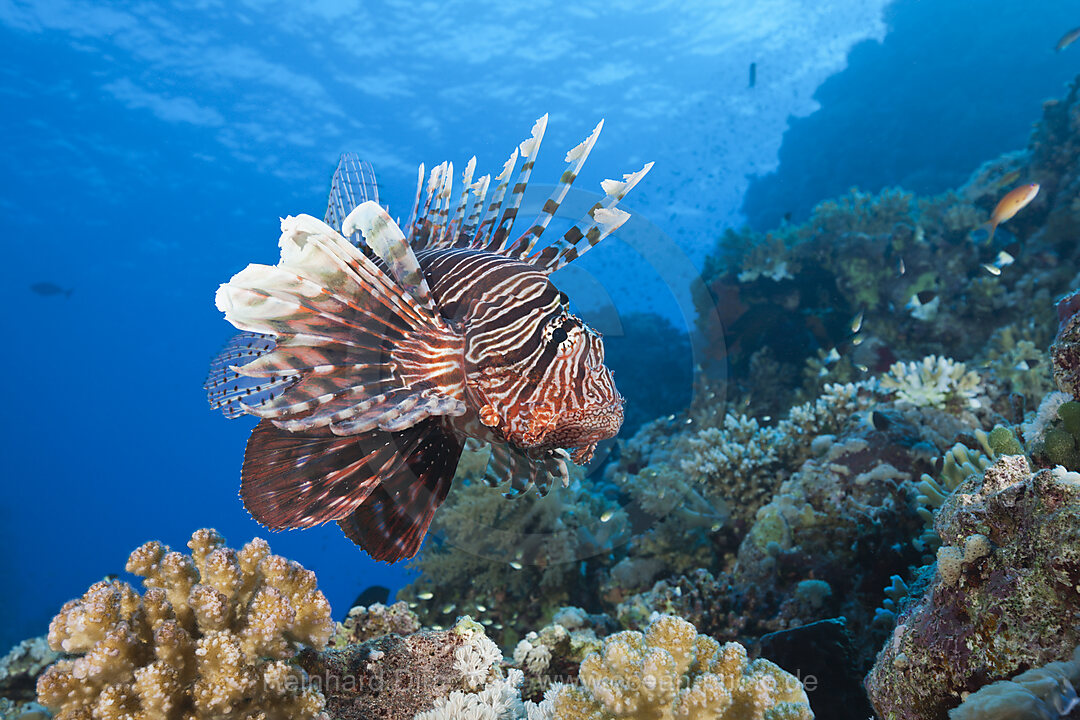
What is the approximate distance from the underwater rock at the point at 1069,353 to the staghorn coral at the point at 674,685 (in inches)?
78.8

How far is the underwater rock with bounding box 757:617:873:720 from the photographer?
270cm

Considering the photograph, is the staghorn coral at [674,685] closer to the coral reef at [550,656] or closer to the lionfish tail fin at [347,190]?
the coral reef at [550,656]

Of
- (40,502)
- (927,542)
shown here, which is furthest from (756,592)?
(40,502)

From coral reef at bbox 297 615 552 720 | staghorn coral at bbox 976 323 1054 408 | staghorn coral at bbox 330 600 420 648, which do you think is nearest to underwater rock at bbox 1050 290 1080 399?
coral reef at bbox 297 615 552 720

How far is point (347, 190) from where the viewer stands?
3928mm

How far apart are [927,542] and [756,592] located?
157 centimetres

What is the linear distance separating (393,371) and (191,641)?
127 centimetres

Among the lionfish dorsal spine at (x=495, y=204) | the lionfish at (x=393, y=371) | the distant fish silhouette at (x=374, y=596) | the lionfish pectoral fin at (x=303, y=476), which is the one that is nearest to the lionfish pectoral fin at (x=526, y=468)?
the lionfish at (x=393, y=371)

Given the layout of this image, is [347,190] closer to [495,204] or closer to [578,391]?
[495,204]

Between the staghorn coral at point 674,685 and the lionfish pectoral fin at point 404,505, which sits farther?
the lionfish pectoral fin at point 404,505

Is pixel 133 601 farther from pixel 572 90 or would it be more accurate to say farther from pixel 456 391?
pixel 572 90

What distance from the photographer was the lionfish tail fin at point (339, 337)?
194 centimetres

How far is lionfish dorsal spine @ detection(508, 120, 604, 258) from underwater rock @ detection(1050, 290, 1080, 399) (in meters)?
2.45

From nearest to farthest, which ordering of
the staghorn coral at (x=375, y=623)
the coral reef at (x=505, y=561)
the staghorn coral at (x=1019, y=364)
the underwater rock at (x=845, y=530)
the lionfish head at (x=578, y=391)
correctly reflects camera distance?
the lionfish head at (x=578, y=391) < the staghorn coral at (x=375, y=623) < the underwater rock at (x=845, y=530) < the coral reef at (x=505, y=561) < the staghorn coral at (x=1019, y=364)
